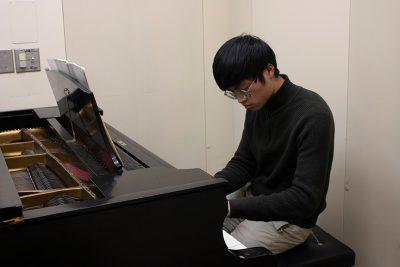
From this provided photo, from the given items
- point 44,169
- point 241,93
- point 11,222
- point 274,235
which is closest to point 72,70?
point 44,169

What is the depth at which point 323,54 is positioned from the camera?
85.6 inches

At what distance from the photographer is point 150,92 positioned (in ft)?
9.31

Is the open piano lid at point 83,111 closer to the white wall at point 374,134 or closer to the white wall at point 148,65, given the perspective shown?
the white wall at point 148,65

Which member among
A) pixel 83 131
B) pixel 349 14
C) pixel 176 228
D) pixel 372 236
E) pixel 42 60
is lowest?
pixel 372 236

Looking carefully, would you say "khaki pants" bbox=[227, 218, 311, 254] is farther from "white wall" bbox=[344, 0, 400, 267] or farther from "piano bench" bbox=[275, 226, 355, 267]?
"white wall" bbox=[344, 0, 400, 267]

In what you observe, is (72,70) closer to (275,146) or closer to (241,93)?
Answer: (241,93)

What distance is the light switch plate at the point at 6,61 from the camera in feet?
7.89

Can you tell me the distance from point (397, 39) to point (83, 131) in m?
1.22

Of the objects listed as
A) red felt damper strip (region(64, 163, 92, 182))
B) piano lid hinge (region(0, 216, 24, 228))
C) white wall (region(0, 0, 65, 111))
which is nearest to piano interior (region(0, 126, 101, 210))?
red felt damper strip (region(64, 163, 92, 182))

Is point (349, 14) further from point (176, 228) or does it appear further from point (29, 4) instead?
point (29, 4)

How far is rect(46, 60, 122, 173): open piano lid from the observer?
1.23 meters

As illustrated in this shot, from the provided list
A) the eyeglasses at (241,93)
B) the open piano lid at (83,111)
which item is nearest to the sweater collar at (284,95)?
the eyeglasses at (241,93)

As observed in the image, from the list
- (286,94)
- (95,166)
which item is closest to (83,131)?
(95,166)

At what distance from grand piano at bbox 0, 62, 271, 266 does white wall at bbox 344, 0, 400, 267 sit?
0.87 meters
